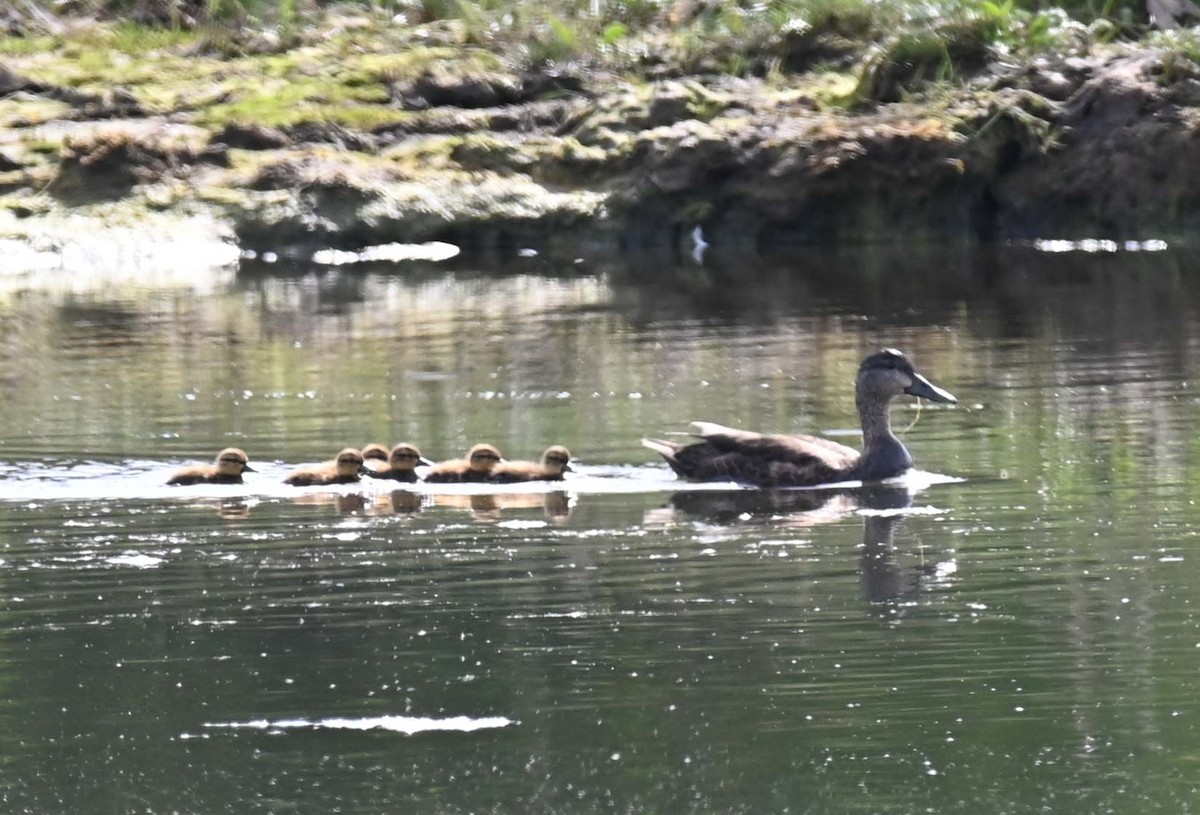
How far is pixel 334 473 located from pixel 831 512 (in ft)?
8.90

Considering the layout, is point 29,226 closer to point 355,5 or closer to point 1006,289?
point 355,5

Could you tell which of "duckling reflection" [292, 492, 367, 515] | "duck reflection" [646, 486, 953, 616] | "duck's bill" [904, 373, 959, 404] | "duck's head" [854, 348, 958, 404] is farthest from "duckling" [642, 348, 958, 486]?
"duckling reflection" [292, 492, 367, 515]

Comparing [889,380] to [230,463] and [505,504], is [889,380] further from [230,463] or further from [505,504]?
[230,463]

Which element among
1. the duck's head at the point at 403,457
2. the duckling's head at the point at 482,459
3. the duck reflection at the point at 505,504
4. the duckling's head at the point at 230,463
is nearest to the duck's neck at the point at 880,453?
the duck reflection at the point at 505,504

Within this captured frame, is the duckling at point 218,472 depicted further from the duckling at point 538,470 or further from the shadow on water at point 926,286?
the shadow on water at point 926,286

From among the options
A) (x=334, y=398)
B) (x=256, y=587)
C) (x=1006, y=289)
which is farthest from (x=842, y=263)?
(x=256, y=587)

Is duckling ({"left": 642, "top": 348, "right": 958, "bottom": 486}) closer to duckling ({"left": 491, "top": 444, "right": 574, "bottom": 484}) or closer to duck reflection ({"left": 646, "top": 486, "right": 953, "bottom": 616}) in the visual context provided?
duck reflection ({"left": 646, "top": 486, "right": 953, "bottom": 616})

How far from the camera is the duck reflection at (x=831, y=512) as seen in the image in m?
11.4

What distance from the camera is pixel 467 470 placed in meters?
14.3

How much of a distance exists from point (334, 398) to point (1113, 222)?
18.0 meters

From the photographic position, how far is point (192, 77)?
3734 centimetres

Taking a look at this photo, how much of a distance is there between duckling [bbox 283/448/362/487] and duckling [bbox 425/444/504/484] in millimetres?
434

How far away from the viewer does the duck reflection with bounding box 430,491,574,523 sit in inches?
519

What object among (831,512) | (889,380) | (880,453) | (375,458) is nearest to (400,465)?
(375,458)
